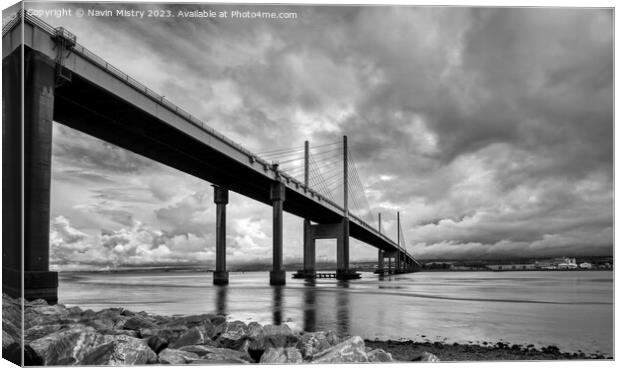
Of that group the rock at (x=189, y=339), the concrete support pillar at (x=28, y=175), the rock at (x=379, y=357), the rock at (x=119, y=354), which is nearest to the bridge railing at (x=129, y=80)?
the concrete support pillar at (x=28, y=175)

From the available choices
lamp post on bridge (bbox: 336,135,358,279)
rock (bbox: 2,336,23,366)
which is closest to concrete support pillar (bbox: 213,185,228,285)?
lamp post on bridge (bbox: 336,135,358,279)

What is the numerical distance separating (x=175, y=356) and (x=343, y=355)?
2.46 metres

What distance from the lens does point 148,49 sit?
9.99m

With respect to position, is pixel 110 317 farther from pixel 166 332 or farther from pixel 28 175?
pixel 28 175

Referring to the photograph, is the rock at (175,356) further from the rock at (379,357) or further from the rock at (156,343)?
the rock at (379,357)

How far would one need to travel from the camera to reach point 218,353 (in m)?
8.31

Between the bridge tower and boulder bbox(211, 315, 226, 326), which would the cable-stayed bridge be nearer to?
boulder bbox(211, 315, 226, 326)

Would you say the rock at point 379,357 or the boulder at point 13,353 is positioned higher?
the boulder at point 13,353

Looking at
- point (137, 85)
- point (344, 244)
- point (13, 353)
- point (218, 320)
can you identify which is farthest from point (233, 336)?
point (344, 244)

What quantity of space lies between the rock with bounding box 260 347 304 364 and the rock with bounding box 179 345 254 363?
1.07ft

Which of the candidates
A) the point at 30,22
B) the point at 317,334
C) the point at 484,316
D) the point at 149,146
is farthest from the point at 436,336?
the point at 149,146

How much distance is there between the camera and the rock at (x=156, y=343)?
862cm

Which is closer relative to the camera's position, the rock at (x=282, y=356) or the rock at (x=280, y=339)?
the rock at (x=282, y=356)

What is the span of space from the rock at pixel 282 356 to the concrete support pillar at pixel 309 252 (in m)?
61.0
